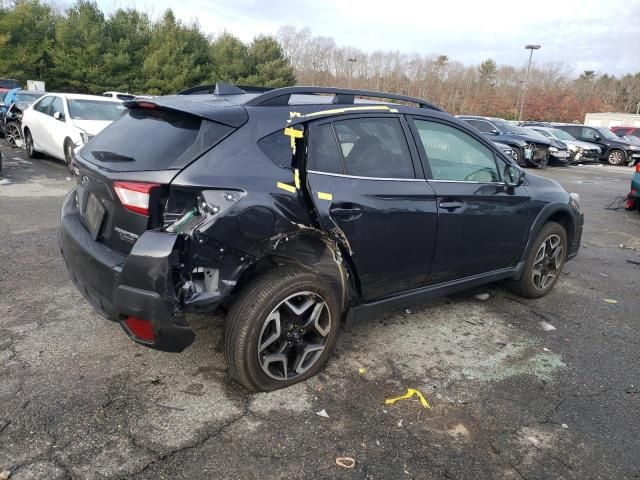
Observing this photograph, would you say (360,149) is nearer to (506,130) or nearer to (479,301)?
(479,301)

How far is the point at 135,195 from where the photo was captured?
262cm

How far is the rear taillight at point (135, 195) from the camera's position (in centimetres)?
259

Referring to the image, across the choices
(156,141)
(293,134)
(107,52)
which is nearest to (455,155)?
(293,134)

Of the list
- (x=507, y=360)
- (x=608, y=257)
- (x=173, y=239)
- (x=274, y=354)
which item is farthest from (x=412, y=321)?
(x=608, y=257)

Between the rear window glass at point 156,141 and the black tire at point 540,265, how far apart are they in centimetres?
310

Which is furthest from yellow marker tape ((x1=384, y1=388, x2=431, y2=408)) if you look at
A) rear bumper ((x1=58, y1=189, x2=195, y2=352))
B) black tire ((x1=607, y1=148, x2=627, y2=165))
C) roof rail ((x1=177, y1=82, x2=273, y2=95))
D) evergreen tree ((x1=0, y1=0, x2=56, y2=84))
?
evergreen tree ((x1=0, y1=0, x2=56, y2=84))

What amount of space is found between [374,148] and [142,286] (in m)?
1.70

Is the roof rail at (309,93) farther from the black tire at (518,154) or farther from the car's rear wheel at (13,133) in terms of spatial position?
the black tire at (518,154)

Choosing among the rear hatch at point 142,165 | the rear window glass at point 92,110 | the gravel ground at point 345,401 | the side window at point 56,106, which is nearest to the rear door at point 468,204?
the gravel ground at point 345,401

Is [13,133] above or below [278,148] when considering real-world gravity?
below

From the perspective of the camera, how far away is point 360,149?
320 cm

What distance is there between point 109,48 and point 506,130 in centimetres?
3149

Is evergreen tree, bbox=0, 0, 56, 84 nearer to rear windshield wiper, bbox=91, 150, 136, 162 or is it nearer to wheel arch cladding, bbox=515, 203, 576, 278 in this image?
rear windshield wiper, bbox=91, 150, 136, 162

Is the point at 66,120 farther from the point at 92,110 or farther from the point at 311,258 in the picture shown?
the point at 311,258
